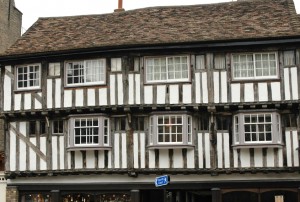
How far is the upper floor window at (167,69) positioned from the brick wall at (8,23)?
1234 centimetres

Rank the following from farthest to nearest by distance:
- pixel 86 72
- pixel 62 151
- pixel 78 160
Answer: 1. pixel 86 72
2. pixel 62 151
3. pixel 78 160

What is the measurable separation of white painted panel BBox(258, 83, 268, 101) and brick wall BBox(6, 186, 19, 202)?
10.0 m

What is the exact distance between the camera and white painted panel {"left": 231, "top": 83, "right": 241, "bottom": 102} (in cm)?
2131

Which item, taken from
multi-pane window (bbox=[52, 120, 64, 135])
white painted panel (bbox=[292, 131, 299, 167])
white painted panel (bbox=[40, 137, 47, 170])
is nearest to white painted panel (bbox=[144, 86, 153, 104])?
multi-pane window (bbox=[52, 120, 64, 135])

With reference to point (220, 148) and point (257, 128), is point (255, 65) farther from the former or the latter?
point (220, 148)

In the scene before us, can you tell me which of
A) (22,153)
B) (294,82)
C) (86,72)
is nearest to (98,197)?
(22,153)

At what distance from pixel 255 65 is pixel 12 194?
10532 mm

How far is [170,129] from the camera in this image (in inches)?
852

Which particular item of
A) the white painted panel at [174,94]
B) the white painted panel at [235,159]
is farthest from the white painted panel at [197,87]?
Answer: the white painted panel at [235,159]

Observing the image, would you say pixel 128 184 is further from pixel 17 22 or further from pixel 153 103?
pixel 17 22

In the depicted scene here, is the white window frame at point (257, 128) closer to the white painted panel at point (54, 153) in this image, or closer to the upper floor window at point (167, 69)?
the upper floor window at point (167, 69)

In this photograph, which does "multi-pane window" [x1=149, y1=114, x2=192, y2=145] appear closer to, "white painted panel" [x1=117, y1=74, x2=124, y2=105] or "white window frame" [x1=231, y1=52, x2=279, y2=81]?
"white painted panel" [x1=117, y1=74, x2=124, y2=105]

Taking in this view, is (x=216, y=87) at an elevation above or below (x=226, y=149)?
above

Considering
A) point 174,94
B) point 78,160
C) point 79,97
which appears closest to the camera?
point 174,94
